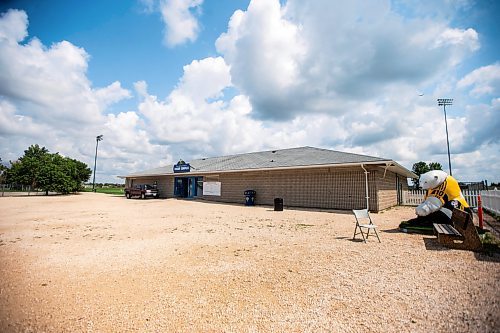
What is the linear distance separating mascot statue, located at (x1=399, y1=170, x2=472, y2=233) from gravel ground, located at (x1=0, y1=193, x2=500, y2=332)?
5.31ft

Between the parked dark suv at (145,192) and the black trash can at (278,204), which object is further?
the parked dark suv at (145,192)

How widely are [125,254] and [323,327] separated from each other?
14.9 ft

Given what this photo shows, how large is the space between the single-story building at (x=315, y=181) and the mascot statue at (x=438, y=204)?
4.64 meters

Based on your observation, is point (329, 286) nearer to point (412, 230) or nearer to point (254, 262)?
point (254, 262)

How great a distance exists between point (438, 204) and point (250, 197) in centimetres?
1208

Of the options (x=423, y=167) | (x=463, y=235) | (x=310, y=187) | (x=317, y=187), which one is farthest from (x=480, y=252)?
(x=423, y=167)

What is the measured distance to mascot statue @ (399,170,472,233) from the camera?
789cm

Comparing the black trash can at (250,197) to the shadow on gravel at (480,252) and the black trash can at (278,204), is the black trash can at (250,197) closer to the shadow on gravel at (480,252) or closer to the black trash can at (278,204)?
the black trash can at (278,204)

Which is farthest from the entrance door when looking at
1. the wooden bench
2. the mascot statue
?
the wooden bench

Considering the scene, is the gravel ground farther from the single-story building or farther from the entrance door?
the entrance door

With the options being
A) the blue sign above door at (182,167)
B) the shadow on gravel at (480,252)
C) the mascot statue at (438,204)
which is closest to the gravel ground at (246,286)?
the shadow on gravel at (480,252)

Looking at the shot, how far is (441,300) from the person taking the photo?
324 cm

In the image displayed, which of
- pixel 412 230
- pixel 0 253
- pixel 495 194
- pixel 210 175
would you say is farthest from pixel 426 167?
pixel 0 253

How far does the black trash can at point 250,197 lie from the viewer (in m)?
18.2
